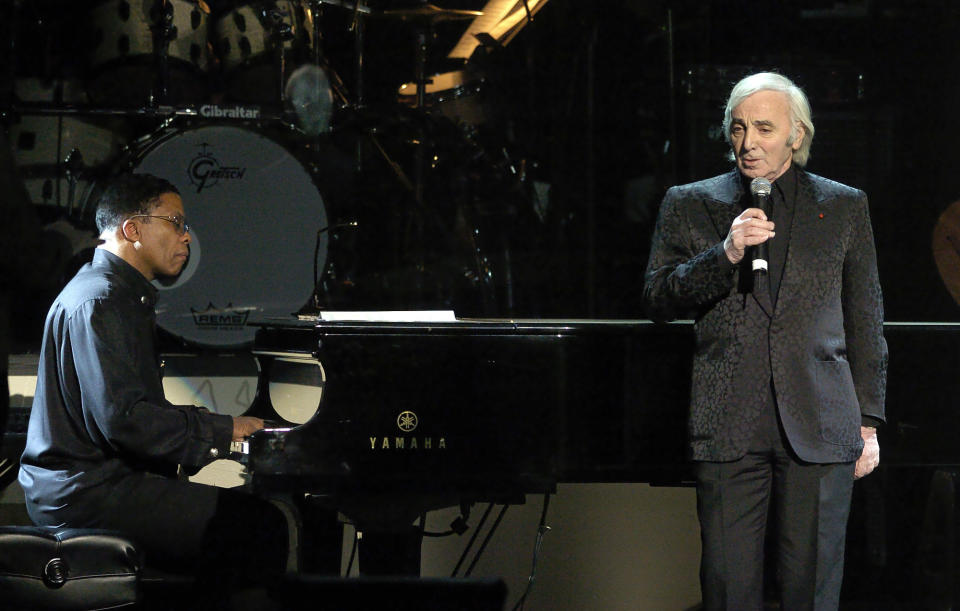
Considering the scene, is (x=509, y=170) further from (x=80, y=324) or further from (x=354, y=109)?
(x=80, y=324)

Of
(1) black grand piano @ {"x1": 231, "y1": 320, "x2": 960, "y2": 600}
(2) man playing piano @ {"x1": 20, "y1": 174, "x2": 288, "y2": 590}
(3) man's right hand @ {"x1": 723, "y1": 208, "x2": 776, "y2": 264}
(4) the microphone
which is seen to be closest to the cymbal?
(1) black grand piano @ {"x1": 231, "y1": 320, "x2": 960, "y2": 600}

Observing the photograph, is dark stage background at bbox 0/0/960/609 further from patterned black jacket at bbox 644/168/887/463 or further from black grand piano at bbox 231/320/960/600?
patterned black jacket at bbox 644/168/887/463

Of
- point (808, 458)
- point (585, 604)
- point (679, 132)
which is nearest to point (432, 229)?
point (679, 132)

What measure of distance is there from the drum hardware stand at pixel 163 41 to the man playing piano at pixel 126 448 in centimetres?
154

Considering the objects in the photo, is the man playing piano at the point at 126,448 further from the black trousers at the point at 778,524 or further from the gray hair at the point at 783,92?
the gray hair at the point at 783,92

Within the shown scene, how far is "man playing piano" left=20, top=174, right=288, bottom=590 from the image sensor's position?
2.62 meters

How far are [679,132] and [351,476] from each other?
2.21m

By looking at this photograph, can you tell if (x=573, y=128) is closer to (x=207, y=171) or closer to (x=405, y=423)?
(x=207, y=171)

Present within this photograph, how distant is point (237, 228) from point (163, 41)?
0.76 m

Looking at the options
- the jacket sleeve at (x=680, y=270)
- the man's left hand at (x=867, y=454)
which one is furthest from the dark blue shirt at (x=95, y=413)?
the man's left hand at (x=867, y=454)

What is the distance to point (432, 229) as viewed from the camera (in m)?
4.44

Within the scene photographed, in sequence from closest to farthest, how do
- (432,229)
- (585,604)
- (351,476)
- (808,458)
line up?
(808,458) → (351,476) → (585,604) → (432,229)

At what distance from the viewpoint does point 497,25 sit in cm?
432

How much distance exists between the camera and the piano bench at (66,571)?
2375 millimetres
